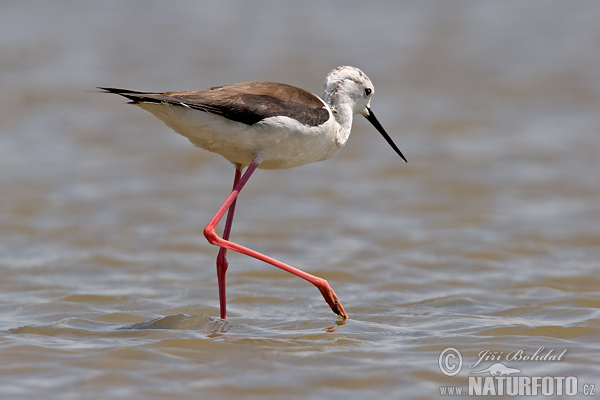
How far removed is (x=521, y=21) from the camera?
51.4 feet

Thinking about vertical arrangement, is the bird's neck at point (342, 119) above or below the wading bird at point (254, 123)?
above

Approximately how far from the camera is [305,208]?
9.93m

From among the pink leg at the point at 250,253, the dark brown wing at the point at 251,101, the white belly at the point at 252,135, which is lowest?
the pink leg at the point at 250,253

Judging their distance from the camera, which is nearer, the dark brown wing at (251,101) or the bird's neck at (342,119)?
the dark brown wing at (251,101)

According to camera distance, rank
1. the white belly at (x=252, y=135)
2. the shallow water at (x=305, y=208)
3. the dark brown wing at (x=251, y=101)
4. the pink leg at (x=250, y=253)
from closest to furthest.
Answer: the shallow water at (x=305, y=208) < the dark brown wing at (x=251, y=101) < the white belly at (x=252, y=135) < the pink leg at (x=250, y=253)

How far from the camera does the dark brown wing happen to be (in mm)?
5718

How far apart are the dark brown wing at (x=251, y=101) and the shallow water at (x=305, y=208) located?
4.87ft

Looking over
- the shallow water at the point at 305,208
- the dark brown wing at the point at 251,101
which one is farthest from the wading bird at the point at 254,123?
the shallow water at the point at 305,208

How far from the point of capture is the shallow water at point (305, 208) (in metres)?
5.31

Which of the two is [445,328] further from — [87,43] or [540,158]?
[87,43]

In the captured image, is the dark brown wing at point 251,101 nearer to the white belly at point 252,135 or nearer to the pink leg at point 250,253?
the white belly at point 252,135

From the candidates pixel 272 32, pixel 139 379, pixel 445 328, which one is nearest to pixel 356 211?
pixel 445 328

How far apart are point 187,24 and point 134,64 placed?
1933mm

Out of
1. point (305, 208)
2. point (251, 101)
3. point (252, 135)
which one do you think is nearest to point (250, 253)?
point (252, 135)
